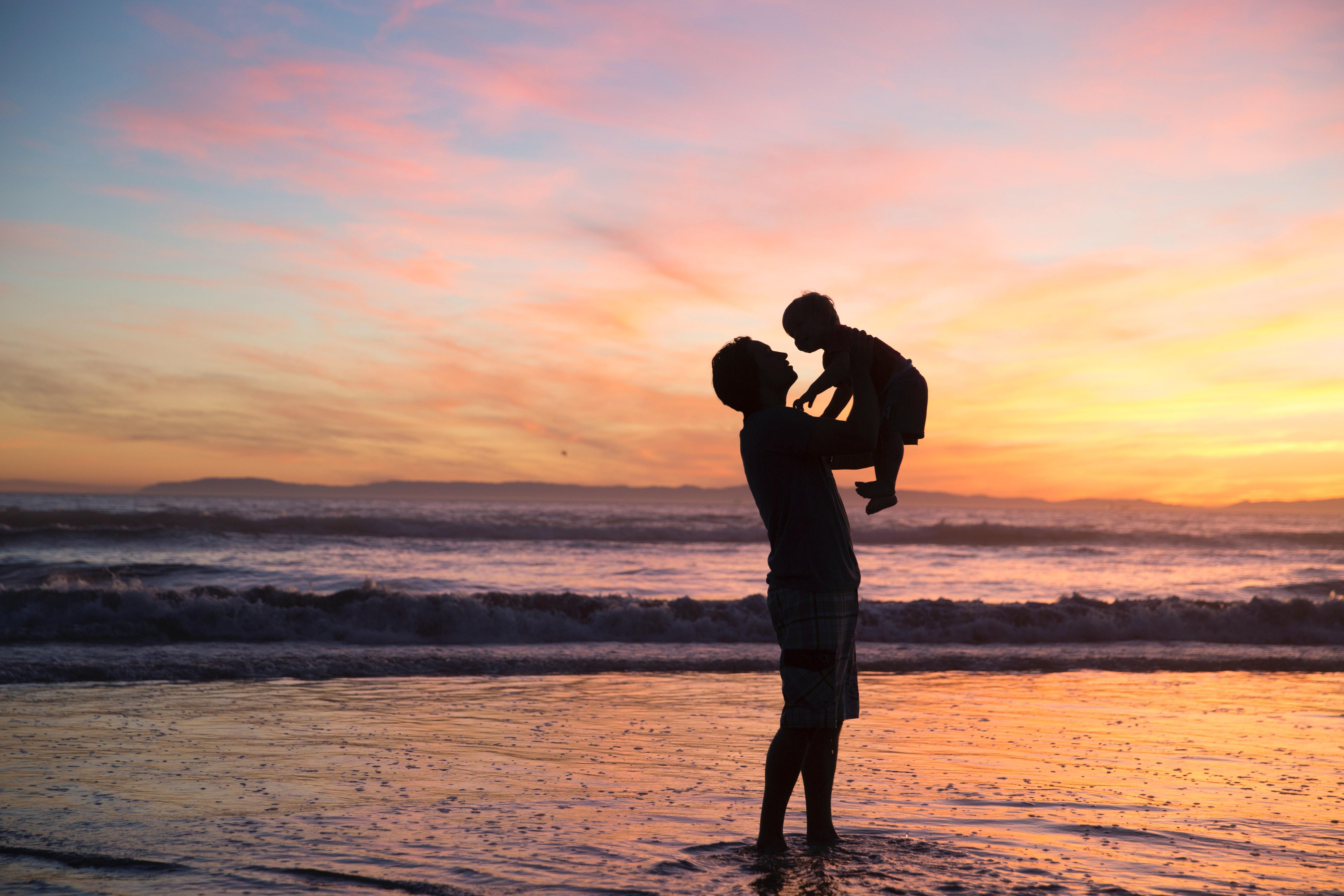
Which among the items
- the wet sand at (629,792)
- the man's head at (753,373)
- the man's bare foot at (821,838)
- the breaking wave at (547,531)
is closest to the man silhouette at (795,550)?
the man's head at (753,373)

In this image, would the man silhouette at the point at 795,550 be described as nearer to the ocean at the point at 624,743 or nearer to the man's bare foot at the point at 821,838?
the man's bare foot at the point at 821,838

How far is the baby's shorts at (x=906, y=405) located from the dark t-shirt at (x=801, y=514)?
329 millimetres

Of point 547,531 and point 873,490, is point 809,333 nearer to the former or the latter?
point 873,490

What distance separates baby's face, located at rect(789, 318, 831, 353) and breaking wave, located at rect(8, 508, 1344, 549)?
2750 cm

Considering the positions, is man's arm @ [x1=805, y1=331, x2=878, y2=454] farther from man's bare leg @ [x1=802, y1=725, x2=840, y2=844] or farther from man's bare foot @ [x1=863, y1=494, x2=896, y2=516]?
man's bare leg @ [x1=802, y1=725, x2=840, y2=844]

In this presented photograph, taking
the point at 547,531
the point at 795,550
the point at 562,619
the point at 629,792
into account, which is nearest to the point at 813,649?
the point at 795,550

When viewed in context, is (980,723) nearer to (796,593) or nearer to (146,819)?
(796,593)

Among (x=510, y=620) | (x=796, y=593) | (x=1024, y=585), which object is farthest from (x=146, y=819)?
(x=1024, y=585)

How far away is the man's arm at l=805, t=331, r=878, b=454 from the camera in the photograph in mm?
2850

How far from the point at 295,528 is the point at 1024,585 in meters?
23.4

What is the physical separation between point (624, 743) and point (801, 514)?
299 cm

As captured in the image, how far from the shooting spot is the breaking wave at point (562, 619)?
11.0 meters

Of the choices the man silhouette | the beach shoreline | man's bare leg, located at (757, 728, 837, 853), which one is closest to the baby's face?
the man silhouette

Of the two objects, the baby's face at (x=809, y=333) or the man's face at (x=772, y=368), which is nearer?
the baby's face at (x=809, y=333)
